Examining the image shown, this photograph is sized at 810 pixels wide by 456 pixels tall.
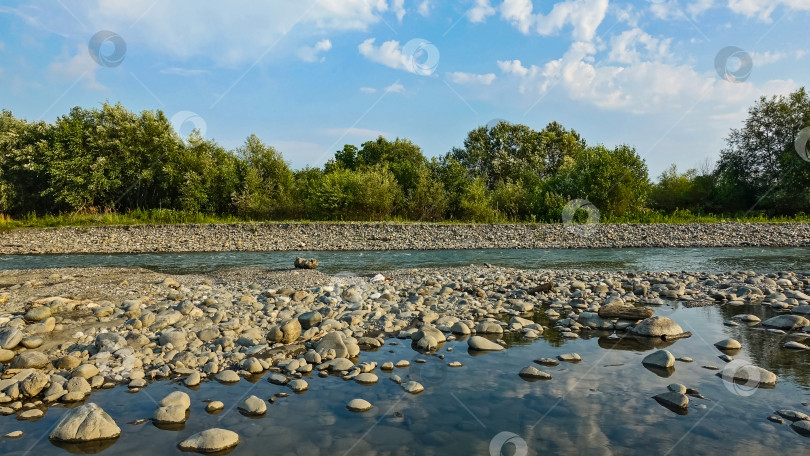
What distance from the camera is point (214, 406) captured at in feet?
16.0

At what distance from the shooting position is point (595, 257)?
843 inches

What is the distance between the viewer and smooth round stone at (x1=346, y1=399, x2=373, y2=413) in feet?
15.8

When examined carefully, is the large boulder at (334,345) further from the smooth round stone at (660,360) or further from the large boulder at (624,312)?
the large boulder at (624,312)

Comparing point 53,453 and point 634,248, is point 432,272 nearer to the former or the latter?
point 53,453

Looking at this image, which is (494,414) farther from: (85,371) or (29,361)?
(29,361)

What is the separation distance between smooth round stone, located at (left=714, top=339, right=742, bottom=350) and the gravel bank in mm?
19807

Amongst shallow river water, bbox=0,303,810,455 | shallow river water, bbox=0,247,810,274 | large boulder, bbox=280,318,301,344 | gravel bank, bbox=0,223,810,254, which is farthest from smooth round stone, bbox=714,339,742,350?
gravel bank, bbox=0,223,810,254

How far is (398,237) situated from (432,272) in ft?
46.5

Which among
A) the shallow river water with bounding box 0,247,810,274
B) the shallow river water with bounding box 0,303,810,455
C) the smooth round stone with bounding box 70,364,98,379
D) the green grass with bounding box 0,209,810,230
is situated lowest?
the shallow river water with bounding box 0,247,810,274

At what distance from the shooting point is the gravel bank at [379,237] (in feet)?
88.4

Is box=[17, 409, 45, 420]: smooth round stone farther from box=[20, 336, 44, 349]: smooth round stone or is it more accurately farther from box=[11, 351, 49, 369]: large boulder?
box=[20, 336, 44, 349]: smooth round stone

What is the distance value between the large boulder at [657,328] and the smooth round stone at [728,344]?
66cm

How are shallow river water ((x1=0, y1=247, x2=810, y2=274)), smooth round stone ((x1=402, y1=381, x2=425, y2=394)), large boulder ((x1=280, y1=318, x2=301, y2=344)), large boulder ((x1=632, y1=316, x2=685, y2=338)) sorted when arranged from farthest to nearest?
shallow river water ((x1=0, y1=247, x2=810, y2=274)), large boulder ((x1=632, y1=316, x2=685, y2=338)), large boulder ((x1=280, y1=318, x2=301, y2=344)), smooth round stone ((x1=402, y1=381, x2=425, y2=394))

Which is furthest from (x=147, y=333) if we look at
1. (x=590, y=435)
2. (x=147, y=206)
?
(x=147, y=206)
